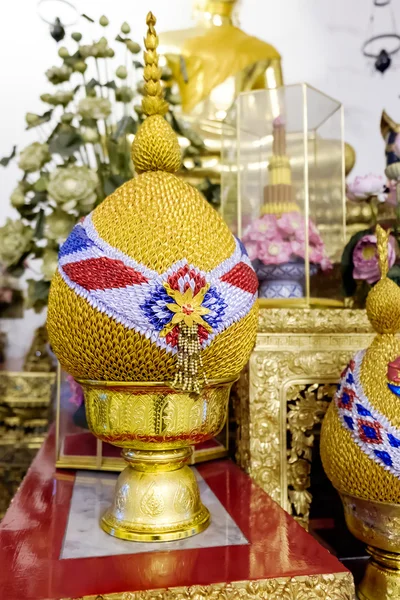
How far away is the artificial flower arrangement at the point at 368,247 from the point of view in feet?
3.13

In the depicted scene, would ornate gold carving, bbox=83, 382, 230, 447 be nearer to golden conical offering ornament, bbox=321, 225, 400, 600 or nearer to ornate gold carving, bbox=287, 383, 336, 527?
golden conical offering ornament, bbox=321, 225, 400, 600

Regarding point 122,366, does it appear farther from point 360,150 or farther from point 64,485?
point 360,150

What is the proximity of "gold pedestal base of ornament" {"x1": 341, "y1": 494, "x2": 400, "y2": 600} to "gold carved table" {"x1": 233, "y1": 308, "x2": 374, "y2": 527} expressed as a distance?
16cm

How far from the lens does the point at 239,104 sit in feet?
3.49

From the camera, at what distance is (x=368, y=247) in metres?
0.96

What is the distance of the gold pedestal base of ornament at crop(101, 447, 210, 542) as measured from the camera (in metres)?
0.66

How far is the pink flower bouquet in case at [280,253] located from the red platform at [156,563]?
1.22ft

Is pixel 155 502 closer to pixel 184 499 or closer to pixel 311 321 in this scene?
pixel 184 499

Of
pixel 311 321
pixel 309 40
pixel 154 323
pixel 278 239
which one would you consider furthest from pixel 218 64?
pixel 154 323

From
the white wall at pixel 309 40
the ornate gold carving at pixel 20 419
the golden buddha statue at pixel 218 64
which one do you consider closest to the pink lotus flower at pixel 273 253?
the ornate gold carving at pixel 20 419

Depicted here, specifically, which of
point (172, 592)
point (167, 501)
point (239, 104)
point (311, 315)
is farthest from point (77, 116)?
point (172, 592)

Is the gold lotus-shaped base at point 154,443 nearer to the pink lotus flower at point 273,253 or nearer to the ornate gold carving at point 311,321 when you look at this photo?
the ornate gold carving at point 311,321

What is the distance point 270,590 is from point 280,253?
0.56m

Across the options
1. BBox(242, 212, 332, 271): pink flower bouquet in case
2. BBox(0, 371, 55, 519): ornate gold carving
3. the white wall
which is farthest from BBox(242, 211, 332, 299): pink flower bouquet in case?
the white wall
